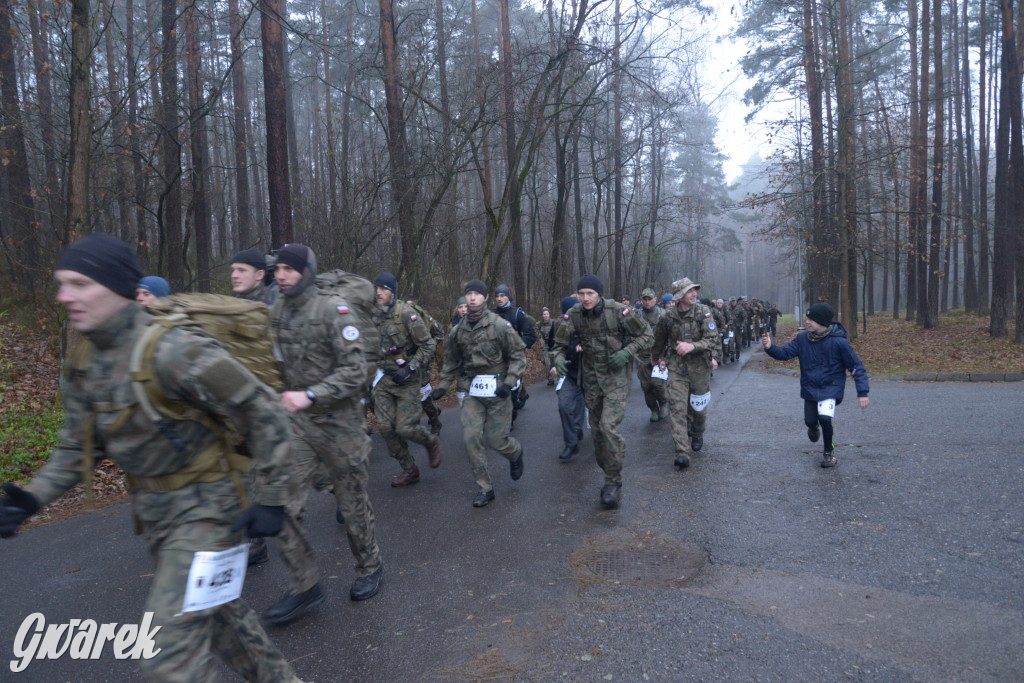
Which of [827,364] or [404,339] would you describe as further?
[827,364]

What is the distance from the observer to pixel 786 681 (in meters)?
3.32

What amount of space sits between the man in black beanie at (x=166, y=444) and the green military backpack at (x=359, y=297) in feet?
6.45

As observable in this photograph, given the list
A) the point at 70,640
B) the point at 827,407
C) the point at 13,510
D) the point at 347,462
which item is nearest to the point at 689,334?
the point at 827,407

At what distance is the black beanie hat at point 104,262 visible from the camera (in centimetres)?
247

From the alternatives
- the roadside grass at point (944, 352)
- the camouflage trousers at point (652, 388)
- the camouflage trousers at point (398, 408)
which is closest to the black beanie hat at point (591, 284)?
the camouflage trousers at point (398, 408)

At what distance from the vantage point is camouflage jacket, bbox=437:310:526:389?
670cm

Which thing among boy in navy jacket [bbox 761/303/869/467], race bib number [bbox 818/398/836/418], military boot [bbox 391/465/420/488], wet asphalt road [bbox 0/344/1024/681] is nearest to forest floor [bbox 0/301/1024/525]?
wet asphalt road [bbox 0/344/1024/681]

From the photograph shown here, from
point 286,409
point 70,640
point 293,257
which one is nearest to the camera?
point 286,409

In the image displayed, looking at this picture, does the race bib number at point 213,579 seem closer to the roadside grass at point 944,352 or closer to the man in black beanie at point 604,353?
the man in black beanie at point 604,353

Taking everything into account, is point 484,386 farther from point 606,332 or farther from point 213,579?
point 213,579

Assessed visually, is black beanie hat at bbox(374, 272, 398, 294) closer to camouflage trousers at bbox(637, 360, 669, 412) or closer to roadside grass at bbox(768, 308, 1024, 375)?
camouflage trousers at bbox(637, 360, 669, 412)

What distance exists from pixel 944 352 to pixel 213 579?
20.1 metres

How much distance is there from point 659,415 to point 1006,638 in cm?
708

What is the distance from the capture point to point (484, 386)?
21.3 ft
